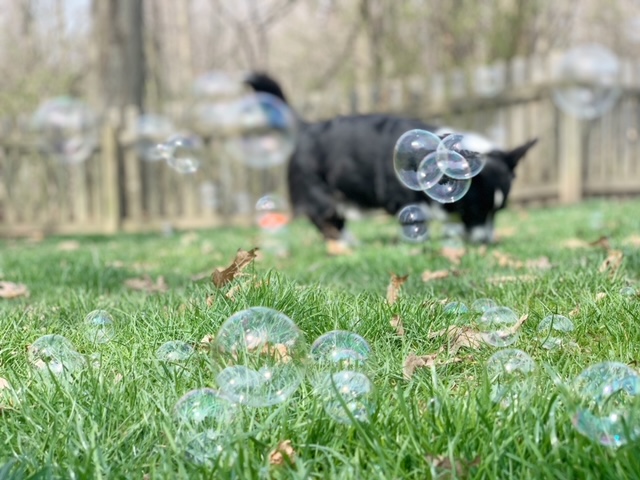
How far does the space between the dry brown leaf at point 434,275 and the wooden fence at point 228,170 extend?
6196 millimetres

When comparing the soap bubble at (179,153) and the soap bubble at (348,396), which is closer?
the soap bubble at (348,396)

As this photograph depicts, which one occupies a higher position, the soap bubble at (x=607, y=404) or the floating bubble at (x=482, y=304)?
the floating bubble at (x=482, y=304)

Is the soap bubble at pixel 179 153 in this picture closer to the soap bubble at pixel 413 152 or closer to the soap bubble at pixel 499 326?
the soap bubble at pixel 413 152

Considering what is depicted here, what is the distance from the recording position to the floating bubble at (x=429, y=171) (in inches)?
123

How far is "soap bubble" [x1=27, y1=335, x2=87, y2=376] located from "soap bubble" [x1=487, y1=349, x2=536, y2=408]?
3.68ft

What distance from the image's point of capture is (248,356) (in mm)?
1897

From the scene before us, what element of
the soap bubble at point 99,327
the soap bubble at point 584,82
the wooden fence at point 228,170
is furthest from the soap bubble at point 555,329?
the wooden fence at point 228,170

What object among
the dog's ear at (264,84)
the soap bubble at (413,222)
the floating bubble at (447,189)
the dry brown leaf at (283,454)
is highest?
the dog's ear at (264,84)

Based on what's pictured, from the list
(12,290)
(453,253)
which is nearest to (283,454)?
(12,290)

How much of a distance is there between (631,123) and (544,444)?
32.5ft

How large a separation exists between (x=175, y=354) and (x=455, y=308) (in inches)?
37.8

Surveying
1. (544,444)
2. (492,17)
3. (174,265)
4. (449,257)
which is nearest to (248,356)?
(544,444)

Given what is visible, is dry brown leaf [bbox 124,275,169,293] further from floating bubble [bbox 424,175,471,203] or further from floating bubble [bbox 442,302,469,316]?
floating bubble [bbox 442,302,469,316]

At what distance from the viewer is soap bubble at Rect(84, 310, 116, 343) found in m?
2.35
